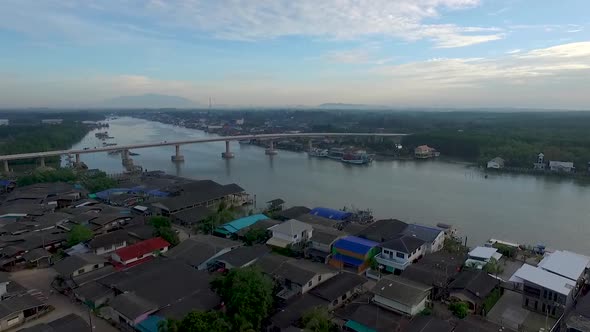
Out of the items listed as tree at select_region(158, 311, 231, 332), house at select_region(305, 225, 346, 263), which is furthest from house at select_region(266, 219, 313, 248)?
tree at select_region(158, 311, 231, 332)

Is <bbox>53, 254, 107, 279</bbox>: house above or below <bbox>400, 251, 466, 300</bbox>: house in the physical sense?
below

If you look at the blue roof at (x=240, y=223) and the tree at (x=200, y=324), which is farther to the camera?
the blue roof at (x=240, y=223)

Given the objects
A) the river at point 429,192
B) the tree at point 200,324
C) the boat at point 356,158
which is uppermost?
the tree at point 200,324

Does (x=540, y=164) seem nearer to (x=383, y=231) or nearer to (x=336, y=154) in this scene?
(x=336, y=154)

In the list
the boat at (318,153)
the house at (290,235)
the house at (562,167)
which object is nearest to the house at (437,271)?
the house at (290,235)

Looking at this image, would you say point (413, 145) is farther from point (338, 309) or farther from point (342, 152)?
point (338, 309)

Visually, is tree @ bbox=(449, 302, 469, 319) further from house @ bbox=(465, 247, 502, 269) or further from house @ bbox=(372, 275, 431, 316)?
house @ bbox=(465, 247, 502, 269)

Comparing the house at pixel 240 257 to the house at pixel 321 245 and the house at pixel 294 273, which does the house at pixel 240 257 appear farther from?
the house at pixel 321 245
